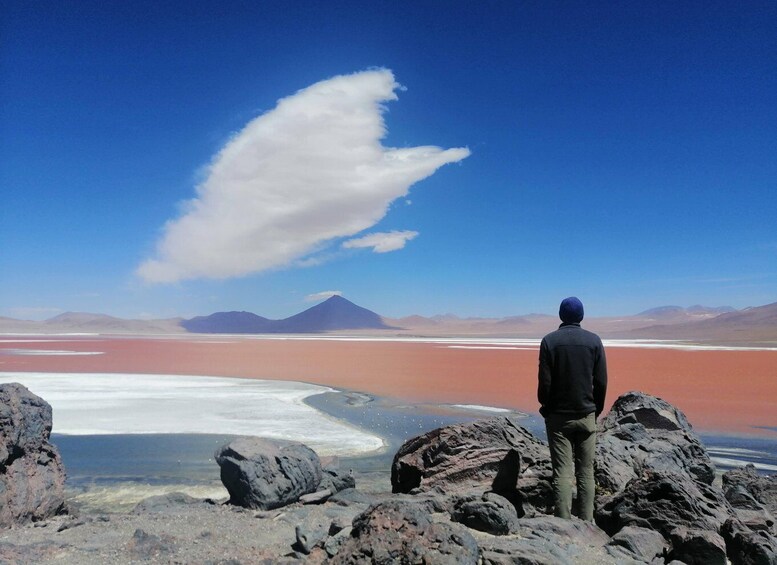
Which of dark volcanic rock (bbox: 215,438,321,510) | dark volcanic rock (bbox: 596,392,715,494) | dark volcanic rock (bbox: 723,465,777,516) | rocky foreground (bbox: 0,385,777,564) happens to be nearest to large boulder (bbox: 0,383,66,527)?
rocky foreground (bbox: 0,385,777,564)

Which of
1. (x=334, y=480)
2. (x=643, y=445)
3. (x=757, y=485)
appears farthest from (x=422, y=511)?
(x=757, y=485)

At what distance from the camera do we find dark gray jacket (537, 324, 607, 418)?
511 centimetres

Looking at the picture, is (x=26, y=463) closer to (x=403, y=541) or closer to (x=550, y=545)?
(x=403, y=541)

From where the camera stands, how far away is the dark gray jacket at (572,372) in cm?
511

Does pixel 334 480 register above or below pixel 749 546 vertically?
below

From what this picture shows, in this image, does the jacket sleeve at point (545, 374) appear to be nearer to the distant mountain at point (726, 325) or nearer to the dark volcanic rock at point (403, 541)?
the dark volcanic rock at point (403, 541)

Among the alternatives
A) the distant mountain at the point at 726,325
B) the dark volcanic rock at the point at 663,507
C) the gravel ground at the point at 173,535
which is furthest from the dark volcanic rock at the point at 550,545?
the distant mountain at the point at 726,325

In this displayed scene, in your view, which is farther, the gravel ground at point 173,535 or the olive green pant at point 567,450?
the olive green pant at point 567,450

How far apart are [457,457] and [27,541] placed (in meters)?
4.18

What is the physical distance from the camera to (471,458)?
651cm

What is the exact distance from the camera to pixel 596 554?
4.38 m

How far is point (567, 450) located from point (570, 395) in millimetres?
540

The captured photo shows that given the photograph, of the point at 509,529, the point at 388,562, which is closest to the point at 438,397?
the point at 509,529

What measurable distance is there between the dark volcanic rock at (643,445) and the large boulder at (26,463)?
19.1 feet
